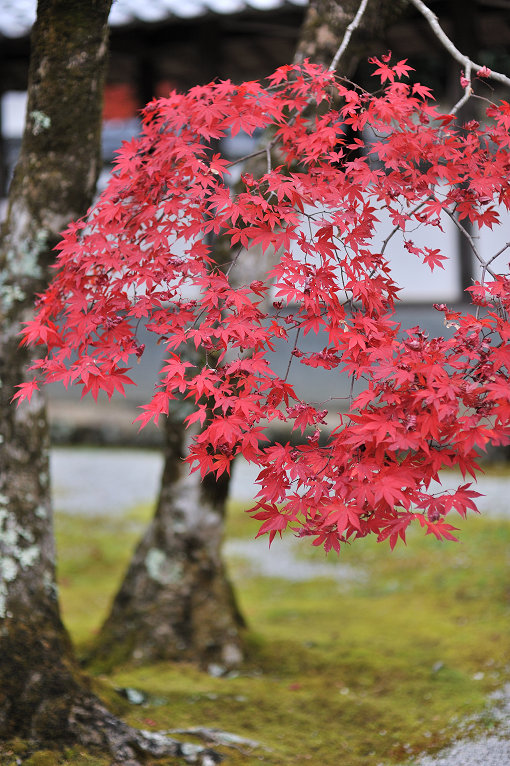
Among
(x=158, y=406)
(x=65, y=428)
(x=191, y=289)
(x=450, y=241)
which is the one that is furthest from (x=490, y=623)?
(x=65, y=428)

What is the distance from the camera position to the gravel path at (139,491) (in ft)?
21.7

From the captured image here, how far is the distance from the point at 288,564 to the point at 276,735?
128 inches

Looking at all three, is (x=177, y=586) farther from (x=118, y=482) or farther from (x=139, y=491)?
(x=118, y=482)

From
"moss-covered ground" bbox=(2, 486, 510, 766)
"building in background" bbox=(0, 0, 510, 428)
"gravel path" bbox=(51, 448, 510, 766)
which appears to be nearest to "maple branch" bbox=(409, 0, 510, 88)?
"moss-covered ground" bbox=(2, 486, 510, 766)

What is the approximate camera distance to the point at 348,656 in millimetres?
4445

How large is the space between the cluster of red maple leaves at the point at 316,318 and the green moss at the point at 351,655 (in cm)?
153

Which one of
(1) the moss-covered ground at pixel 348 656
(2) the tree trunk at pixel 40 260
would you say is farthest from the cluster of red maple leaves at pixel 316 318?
(1) the moss-covered ground at pixel 348 656

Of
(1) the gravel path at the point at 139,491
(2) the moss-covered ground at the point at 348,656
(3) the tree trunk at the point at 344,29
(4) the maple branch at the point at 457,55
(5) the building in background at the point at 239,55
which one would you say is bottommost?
(2) the moss-covered ground at the point at 348,656

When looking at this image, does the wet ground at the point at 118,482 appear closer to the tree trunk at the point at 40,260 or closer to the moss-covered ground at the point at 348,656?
the moss-covered ground at the point at 348,656

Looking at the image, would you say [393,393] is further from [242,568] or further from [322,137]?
[242,568]

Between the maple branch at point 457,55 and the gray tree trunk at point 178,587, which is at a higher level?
the maple branch at point 457,55

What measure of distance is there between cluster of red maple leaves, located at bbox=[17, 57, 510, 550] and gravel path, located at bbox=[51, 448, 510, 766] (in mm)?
4160

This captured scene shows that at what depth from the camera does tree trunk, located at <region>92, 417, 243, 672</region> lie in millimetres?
4199

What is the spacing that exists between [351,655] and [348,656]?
0.8 inches
